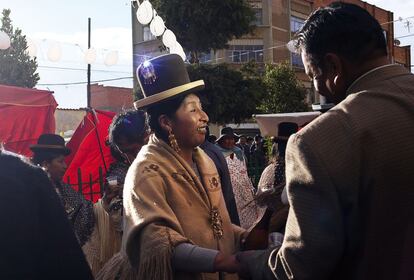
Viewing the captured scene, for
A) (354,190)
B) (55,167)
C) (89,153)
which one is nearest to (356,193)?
(354,190)

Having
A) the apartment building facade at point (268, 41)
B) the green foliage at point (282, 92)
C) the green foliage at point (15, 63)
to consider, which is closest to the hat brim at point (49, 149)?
the green foliage at point (15, 63)

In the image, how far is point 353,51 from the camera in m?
1.80

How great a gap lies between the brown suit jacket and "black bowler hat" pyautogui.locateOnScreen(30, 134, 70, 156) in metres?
3.31

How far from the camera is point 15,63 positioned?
23.4 meters

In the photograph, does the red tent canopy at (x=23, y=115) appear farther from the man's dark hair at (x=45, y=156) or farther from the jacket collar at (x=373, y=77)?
the jacket collar at (x=373, y=77)

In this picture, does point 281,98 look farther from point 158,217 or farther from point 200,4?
point 158,217

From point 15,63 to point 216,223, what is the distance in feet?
74.5

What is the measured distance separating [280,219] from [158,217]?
53 cm

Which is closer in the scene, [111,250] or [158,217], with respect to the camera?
[158,217]

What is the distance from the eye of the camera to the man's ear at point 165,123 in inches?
107

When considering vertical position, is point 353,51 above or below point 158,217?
above

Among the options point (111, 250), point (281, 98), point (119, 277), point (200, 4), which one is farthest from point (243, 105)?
point (119, 277)

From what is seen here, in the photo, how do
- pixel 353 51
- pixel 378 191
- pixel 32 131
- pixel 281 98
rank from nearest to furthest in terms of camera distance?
pixel 378 191 → pixel 353 51 → pixel 32 131 → pixel 281 98

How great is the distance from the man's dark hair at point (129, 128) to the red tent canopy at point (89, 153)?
2114 mm
